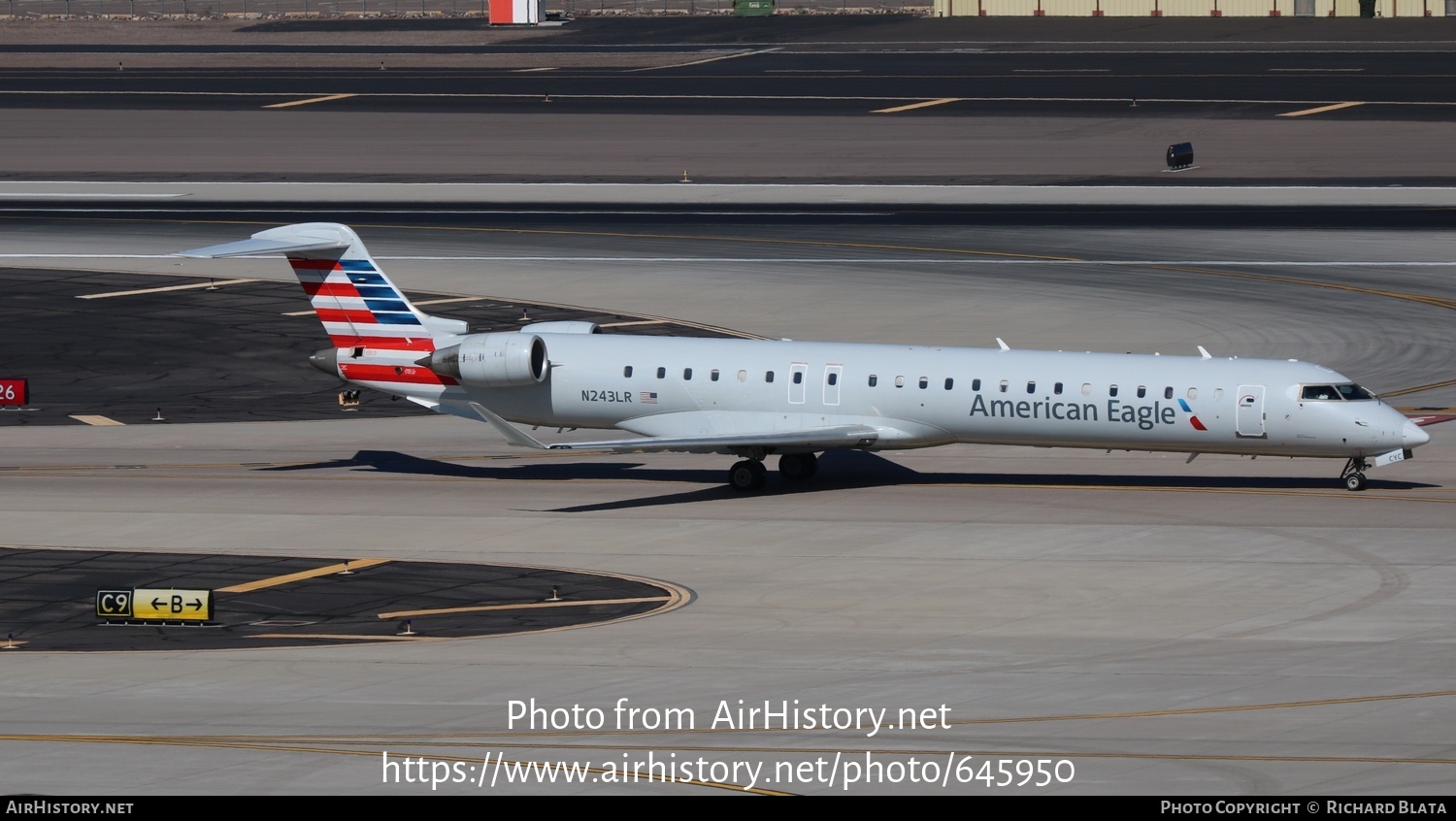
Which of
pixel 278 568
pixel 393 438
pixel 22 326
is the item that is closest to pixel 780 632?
pixel 278 568

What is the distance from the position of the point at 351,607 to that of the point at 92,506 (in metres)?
12.1

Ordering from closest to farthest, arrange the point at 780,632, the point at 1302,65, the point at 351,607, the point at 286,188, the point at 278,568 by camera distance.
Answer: the point at 780,632, the point at 351,607, the point at 278,568, the point at 286,188, the point at 1302,65

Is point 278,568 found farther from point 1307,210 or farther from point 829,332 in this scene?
point 1307,210

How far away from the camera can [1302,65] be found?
126812 mm

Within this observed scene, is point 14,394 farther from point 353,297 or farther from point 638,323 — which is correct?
point 638,323

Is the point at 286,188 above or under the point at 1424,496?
above

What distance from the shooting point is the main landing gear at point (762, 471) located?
156ft

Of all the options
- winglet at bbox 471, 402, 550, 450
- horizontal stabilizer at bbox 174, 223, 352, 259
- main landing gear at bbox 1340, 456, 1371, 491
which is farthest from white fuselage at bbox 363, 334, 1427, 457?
winglet at bbox 471, 402, 550, 450

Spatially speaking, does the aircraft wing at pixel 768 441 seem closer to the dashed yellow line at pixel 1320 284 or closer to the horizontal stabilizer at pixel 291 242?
the horizontal stabilizer at pixel 291 242

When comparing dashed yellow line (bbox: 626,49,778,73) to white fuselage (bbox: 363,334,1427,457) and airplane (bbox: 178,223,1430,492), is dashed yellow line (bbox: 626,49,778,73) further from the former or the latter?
white fuselage (bbox: 363,334,1427,457)

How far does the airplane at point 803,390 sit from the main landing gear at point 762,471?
4cm

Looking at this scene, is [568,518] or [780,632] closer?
[780,632]

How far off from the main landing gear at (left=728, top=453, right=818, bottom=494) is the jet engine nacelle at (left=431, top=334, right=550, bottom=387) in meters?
4.99

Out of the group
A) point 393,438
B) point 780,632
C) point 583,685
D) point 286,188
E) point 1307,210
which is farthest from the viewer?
point 286,188
